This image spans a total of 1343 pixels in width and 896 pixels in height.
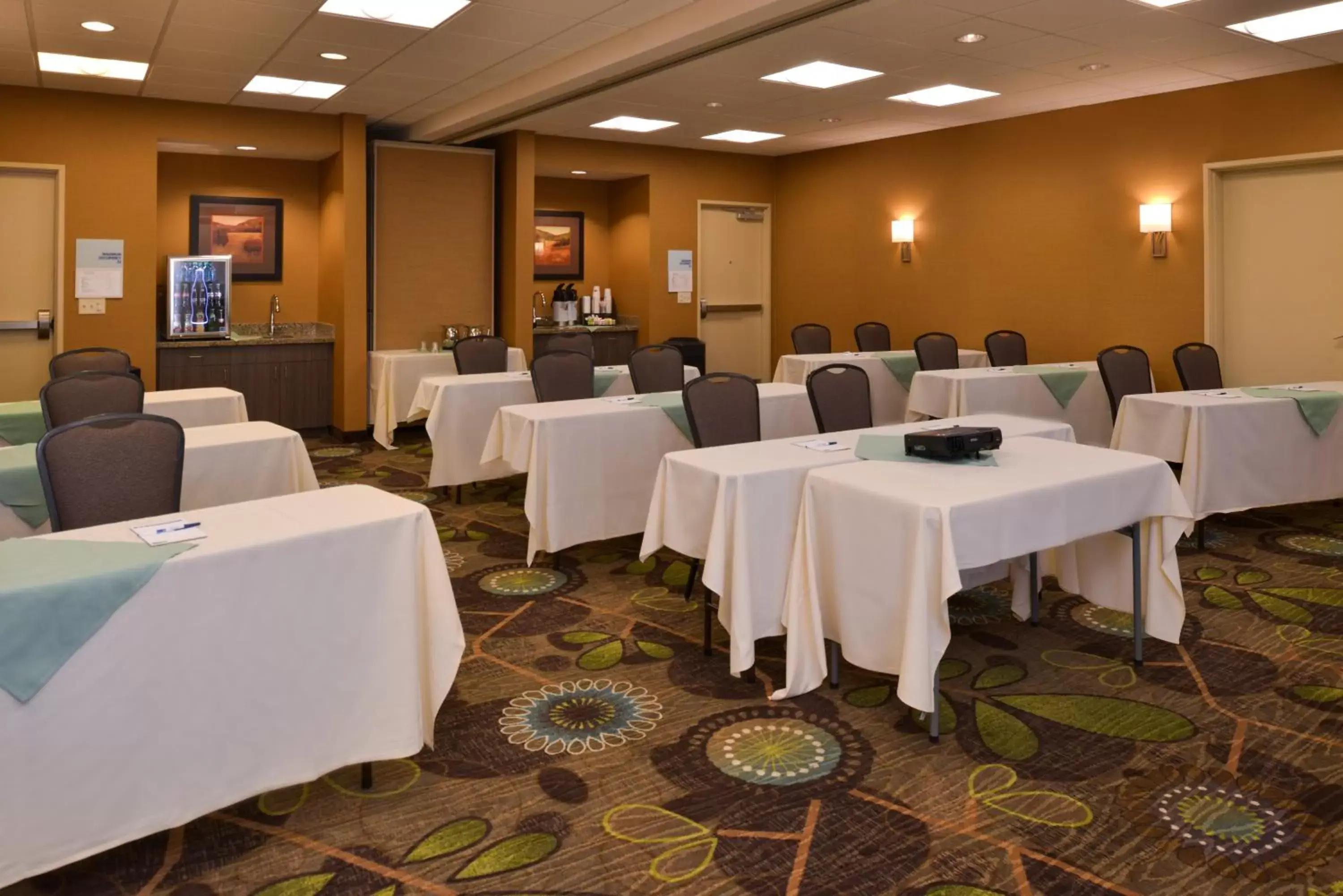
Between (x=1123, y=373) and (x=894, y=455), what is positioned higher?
(x=1123, y=373)

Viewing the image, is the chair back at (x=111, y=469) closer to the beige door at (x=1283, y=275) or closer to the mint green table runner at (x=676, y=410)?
the mint green table runner at (x=676, y=410)

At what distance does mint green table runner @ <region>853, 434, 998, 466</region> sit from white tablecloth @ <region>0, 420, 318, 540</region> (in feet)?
7.63

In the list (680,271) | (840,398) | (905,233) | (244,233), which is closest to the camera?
(840,398)

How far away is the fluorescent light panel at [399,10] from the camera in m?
5.57

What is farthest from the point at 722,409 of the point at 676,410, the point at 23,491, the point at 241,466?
the point at 23,491

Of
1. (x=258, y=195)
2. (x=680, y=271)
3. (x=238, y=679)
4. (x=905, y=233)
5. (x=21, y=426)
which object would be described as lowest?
(x=238, y=679)

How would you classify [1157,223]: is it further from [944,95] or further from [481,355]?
[481,355]

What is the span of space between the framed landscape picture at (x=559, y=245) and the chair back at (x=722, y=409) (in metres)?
6.59

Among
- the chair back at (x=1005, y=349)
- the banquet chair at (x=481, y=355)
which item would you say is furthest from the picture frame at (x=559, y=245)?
the chair back at (x=1005, y=349)

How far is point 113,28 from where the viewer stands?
6016 millimetres

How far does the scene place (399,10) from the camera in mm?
5707

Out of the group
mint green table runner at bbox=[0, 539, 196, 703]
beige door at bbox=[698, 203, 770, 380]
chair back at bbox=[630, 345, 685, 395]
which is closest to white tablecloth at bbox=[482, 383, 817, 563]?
chair back at bbox=[630, 345, 685, 395]

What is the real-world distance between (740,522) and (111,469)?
211 centimetres

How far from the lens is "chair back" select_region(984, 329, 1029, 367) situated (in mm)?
8383
